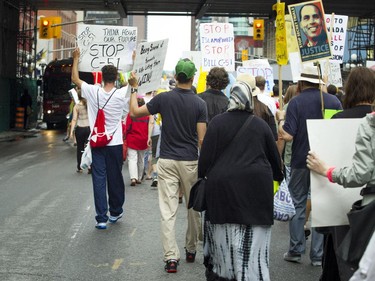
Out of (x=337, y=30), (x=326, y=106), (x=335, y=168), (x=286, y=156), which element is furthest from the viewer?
→ (x=337, y=30)

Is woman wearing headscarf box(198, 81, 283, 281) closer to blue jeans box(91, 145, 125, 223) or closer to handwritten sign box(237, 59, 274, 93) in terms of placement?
blue jeans box(91, 145, 125, 223)

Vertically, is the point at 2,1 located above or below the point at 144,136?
above

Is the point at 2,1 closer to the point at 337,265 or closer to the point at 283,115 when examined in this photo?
Answer: the point at 283,115

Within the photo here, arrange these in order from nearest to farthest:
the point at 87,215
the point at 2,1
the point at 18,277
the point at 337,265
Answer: the point at 337,265
the point at 18,277
the point at 87,215
the point at 2,1

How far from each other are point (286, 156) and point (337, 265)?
4.18m

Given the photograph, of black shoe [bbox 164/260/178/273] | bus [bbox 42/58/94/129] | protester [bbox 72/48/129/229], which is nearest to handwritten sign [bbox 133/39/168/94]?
protester [bbox 72/48/129/229]

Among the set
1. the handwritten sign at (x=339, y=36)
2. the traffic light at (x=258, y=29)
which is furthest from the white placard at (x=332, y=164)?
the traffic light at (x=258, y=29)

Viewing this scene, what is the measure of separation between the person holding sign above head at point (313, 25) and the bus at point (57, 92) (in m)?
30.2

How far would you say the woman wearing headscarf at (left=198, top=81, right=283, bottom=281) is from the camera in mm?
5223

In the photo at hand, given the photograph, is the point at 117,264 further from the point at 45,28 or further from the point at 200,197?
the point at 45,28

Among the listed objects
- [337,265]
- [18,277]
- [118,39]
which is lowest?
[18,277]

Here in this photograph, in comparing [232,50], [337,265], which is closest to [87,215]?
[337,265]

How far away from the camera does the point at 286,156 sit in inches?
356

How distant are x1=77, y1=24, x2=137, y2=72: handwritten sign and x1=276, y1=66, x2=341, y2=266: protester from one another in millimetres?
3024
